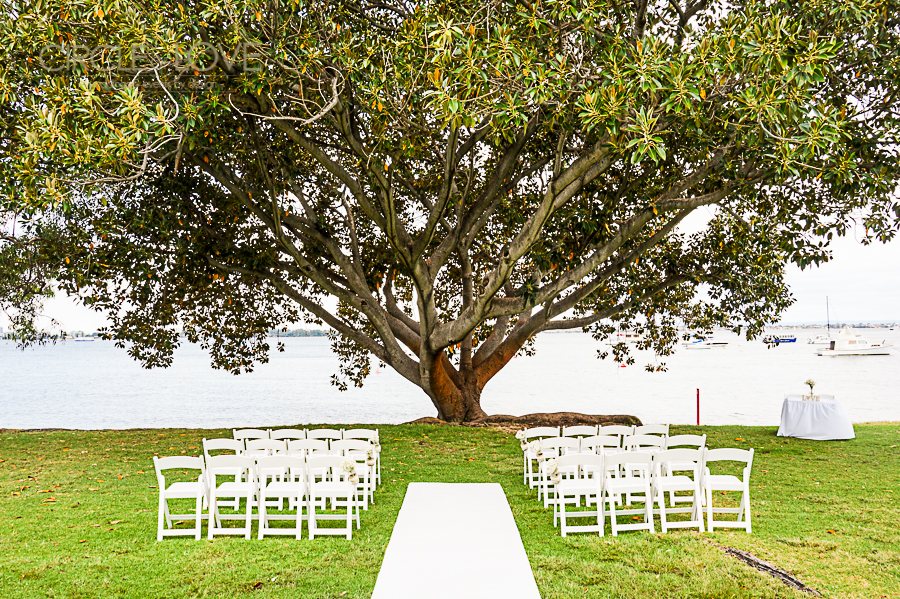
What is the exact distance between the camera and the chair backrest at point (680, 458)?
5926mm

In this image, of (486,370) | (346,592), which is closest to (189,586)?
(346,592)

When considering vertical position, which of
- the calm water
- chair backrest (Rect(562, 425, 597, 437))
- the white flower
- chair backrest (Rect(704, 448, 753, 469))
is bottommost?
the calm water

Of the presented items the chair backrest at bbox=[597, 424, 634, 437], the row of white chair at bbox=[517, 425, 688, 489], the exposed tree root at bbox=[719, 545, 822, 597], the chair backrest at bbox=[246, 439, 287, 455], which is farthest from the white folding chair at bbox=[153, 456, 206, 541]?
the chair backrest at bbox=[597, 424, 634, 437]

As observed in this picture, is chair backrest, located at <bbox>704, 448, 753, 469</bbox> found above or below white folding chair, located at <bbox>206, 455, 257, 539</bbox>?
above

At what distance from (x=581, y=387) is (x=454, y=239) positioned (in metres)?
34.2

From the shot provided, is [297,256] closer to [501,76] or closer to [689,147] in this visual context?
[501,76]

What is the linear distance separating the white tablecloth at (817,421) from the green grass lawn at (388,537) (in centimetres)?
254

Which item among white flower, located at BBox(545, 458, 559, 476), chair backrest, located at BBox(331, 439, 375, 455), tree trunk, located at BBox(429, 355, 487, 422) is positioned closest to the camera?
white flower, located at BBox(545, 458, 559, 476)

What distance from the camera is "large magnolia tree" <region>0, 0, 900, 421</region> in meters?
5.88

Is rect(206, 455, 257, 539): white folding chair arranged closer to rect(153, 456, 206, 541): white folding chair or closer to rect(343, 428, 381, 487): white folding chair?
rect(153, 456, 206, 541): white folding chair

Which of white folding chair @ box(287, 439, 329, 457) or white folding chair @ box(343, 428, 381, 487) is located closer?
white folding chair @ box(287, 439, 329, 457)

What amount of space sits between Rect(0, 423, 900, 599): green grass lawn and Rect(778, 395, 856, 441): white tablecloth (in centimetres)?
254

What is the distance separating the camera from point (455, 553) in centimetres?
378

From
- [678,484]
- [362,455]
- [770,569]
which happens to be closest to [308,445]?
[362,455]
